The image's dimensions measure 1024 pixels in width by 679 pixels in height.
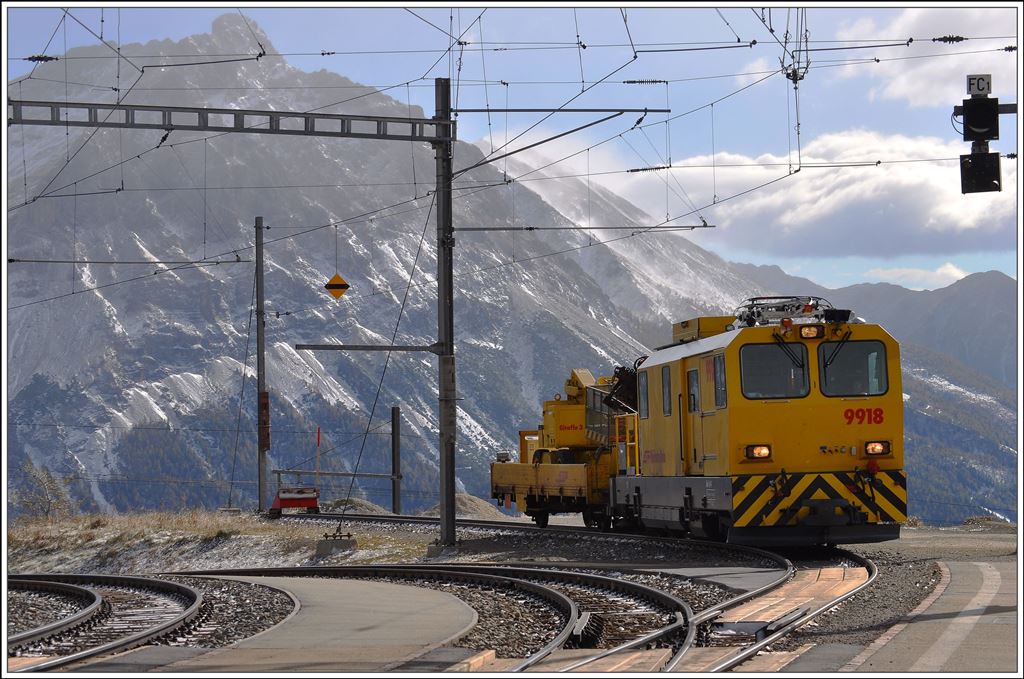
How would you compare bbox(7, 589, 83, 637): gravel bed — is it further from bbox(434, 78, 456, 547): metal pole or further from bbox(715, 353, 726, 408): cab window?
bbox(434, 78, 456, 547): metal pole

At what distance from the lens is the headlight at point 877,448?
20.3 meters

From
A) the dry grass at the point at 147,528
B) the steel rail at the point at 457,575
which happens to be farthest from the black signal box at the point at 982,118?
the dry grass at the point at 147,528

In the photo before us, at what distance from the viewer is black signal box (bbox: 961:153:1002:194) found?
18.9 metres

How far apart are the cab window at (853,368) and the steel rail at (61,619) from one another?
34.2 feet

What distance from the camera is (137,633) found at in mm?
12531

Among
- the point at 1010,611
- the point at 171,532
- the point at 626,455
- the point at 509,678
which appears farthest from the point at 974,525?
the point at 509,678

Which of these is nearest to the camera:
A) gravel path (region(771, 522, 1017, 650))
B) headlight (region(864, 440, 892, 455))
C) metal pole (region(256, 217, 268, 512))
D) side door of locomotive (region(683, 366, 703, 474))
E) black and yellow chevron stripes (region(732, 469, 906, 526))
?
gravel path (region(771, 522, 1017, 650))

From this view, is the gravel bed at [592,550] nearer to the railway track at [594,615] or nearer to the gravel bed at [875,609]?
the railway track at [594,615]

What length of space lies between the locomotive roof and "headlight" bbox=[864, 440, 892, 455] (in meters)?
2.47

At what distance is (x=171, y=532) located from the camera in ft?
117

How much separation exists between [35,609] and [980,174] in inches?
518

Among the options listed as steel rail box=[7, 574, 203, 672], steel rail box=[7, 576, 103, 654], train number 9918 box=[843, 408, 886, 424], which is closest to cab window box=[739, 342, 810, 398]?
train number 9918 box=[843, 408, 886, 424]

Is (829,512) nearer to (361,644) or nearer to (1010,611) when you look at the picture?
(1010,611)

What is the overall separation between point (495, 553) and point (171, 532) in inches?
502
